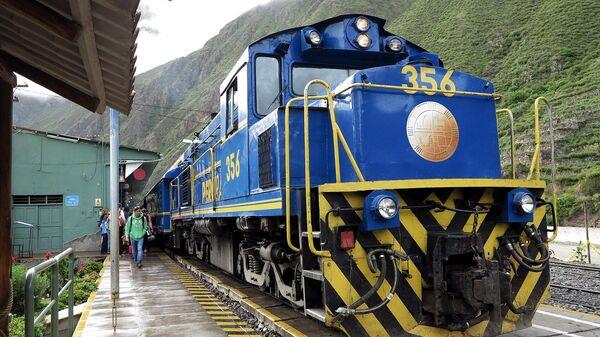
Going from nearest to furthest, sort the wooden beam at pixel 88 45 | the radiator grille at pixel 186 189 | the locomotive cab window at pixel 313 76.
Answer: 1. the wooden beam at pixel 88 45
2. the locomotive cab window at pixel 313 76
3. the radiator grille at pixel 186 189

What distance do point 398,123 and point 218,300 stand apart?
461cm

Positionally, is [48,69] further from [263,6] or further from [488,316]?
[263,6]

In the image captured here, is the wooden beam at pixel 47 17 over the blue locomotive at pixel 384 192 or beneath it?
over

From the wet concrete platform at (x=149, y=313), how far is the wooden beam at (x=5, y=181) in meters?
2.37

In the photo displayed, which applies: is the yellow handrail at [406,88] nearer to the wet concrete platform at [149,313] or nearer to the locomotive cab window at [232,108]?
the locomotive cab window at [232,108]

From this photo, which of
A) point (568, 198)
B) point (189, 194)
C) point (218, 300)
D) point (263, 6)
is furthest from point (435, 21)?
point (263, 6)

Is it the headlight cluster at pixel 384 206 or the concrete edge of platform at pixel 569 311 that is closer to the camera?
the headlight cluster at pixel 384 206

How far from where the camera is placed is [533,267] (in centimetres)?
482

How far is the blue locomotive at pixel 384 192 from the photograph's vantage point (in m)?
4.27

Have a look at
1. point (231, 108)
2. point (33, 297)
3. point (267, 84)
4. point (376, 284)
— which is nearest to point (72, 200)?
point (231, 108)

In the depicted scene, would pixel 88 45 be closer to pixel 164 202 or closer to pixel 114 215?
pixel 114 215

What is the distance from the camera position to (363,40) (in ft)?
19.7

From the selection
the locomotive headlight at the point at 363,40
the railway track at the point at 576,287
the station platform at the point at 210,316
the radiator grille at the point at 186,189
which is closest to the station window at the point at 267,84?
the locomotive headlight at the point at 363,40

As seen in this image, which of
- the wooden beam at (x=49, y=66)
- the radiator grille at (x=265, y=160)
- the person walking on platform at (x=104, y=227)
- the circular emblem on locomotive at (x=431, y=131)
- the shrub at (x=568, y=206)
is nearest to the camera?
the wooden beam at (x=49, y=66)
